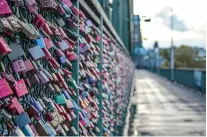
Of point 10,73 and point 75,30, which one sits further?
point 75,30

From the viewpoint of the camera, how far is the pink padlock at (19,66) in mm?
1777

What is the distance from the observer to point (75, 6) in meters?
3.13

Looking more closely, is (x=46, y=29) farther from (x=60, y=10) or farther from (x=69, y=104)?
(x=69, y=104)

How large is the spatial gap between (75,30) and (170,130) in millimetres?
9229

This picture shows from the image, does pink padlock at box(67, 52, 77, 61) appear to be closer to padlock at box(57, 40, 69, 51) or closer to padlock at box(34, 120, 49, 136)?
padlock at box(57, 40, 69, 51)

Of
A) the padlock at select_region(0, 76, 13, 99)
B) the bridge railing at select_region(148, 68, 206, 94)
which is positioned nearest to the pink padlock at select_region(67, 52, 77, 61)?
the padlock at select_region(0, 76, 13, 99)

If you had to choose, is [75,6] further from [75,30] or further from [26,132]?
[26,132]

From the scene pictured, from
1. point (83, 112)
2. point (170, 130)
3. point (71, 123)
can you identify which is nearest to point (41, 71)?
point (71, 123)

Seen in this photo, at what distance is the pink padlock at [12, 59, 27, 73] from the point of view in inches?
70.0

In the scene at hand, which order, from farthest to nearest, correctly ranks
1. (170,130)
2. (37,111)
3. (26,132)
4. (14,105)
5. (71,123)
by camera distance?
(170,130) → (71,123) → (37,111) → (26,132) → (14,105)

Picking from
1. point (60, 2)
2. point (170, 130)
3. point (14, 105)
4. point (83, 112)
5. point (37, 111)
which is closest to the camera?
point (14, 105)

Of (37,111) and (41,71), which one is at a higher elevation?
(41,71)

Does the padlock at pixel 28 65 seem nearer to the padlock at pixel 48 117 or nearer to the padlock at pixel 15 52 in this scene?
the padlock at pixel 15 52

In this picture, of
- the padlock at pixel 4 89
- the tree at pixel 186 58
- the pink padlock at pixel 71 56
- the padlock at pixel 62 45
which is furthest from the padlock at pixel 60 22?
the tree at pixel 186 58
